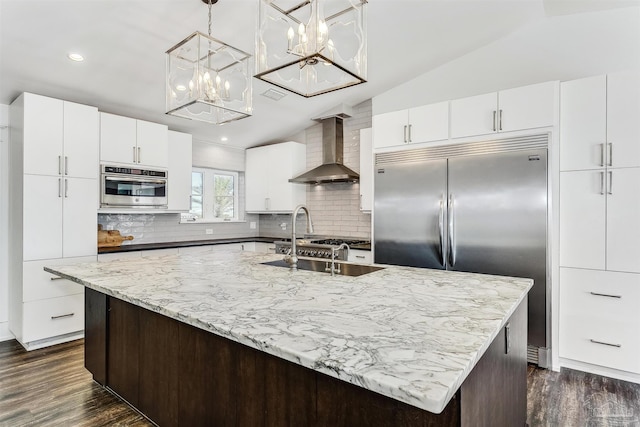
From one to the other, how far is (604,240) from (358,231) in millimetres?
2685

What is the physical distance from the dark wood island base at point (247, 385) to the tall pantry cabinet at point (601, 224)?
4.64ft

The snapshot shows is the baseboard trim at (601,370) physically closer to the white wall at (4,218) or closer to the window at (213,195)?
the window at (213,195)


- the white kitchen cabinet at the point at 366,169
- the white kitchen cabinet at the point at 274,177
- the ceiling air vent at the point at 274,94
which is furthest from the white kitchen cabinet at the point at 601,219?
the white kitchen cabinet at the point at 274,177

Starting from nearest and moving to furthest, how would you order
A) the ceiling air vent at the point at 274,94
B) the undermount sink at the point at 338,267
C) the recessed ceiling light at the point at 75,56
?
1. the undermount sink at the point at 338,267
2. the recessed ceiling light at the point at 75,56
3. the ceiling air vent at the point at 274,94

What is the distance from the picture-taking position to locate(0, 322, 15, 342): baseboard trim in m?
3.51

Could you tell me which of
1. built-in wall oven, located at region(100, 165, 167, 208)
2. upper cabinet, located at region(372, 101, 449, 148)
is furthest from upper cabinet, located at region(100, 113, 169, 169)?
upper cabinet, located at region(372, 101, 449, 148)

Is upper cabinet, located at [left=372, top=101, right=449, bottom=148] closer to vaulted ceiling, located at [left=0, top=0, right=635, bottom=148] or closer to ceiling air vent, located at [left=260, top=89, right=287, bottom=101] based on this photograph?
vaulted ceiling, located at [left=0, top=0, right=635, bottom=148]

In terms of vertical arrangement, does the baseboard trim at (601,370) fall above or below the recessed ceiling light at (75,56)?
below

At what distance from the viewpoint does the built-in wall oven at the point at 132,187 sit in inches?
148

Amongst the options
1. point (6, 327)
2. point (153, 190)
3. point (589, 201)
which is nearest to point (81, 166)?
point (153, 190)

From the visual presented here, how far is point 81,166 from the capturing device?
3.55 metres

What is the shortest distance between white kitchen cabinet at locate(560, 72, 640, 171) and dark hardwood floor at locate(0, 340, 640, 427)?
5.42 feet

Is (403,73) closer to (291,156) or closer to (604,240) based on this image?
(291,156)

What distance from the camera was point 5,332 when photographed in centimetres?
354
